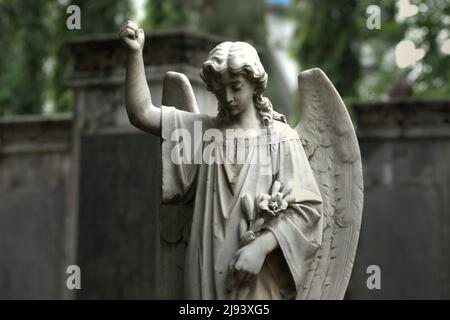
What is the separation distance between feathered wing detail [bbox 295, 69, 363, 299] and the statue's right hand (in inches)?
44.6

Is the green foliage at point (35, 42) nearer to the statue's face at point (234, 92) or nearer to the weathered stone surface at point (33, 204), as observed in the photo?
the weathered stone surface at point (33, 204)

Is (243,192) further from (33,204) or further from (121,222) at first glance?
(33,204)

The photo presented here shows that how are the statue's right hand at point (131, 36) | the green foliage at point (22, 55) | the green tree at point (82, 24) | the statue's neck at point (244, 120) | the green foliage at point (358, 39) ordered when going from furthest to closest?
the green tree at point (82, 24)
the green foliage at point (22, 55)
the green foliage at point (358, 39)
the statue's neck at point (244, 120)
the statue's right hand at point (131, 36)

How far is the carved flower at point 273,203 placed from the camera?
22.7ft

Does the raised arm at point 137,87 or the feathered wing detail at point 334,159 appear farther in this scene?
the feathered wing detail at point 334,159

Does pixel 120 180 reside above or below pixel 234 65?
below

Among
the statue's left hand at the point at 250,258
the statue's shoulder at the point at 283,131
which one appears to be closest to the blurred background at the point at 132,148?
the statue's shoulder at the point at 283,131

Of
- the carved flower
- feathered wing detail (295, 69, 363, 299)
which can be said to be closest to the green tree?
feathered wing detail (295, 69, 363, 299)

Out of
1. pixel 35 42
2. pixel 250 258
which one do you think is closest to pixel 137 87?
pixel 250 258

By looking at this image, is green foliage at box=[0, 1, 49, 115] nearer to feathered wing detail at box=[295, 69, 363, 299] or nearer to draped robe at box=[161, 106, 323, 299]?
feathered wing detail at box=[295, 69, 363, 299]

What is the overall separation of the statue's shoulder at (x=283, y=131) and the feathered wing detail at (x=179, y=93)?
0.75m

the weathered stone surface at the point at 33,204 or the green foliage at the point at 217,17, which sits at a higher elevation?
the green foliage at the point at 217,17

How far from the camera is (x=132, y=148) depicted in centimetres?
1434

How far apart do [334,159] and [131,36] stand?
5.17 ft
